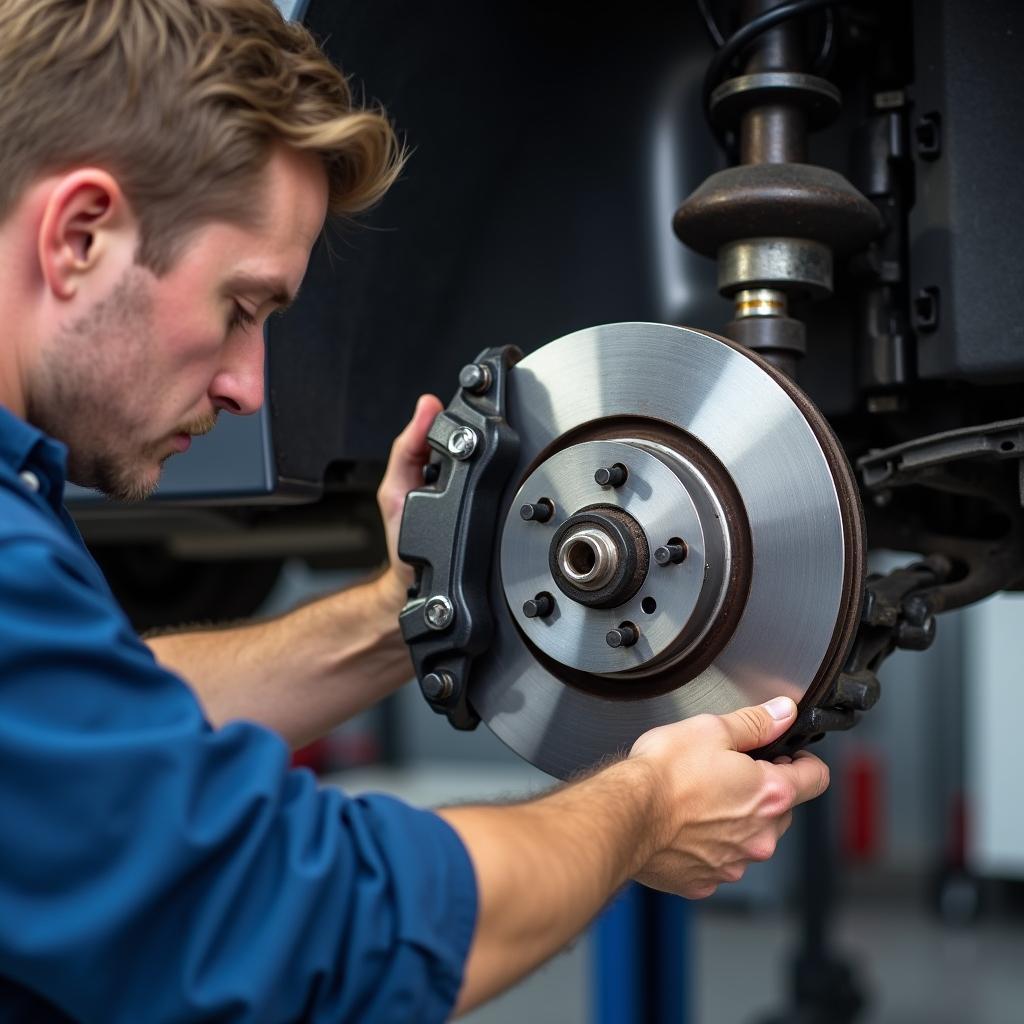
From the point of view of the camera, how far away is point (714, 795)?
2.17 ft

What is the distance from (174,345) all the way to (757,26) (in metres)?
0.40

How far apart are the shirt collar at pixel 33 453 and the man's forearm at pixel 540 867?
0.25m

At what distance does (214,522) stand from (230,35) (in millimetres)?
581

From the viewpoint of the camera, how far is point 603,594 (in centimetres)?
70

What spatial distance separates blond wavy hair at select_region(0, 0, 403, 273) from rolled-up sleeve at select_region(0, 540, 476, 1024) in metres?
0.21

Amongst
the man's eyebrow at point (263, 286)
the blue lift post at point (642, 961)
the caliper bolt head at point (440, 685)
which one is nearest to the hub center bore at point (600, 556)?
the caliper bolt head at point (440, 685)

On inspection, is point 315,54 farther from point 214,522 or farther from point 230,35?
point 214,522

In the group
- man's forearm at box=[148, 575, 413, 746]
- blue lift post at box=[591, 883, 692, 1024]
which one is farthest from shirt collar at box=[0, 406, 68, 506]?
blue lift post at box=[591, 883, 692, 1024]

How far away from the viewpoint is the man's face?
63 cm

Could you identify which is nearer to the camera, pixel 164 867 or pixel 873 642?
pixel 164 867

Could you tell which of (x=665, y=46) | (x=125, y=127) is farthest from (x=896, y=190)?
(x=125, y=127)

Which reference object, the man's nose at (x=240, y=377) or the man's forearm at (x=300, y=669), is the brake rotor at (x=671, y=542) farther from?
the man's forearm at (x=300, y=669)

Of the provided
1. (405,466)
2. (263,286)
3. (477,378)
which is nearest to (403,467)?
(405,466)

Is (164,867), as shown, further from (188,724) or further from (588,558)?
(588,558)
